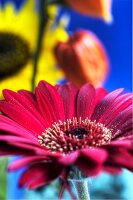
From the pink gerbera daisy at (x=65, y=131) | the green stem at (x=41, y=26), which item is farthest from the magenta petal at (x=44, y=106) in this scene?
the green stem at (x=41, y=26)

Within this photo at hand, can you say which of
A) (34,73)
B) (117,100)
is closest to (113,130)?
(117,100)

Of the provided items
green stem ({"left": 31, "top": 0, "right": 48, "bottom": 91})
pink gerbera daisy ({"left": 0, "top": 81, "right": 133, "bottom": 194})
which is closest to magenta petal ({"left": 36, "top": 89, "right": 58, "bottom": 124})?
pink gerbera daisy ({"left": 0, "top": 81, "right": 133, "bottom": 194})

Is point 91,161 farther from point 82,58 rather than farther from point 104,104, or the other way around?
point 82,58

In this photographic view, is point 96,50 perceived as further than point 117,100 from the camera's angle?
Yes

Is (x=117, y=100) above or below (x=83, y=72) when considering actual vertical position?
below

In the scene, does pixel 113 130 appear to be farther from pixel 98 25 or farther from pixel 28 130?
pixel 98 25

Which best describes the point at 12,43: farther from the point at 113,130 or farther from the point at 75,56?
the point at 113,130
